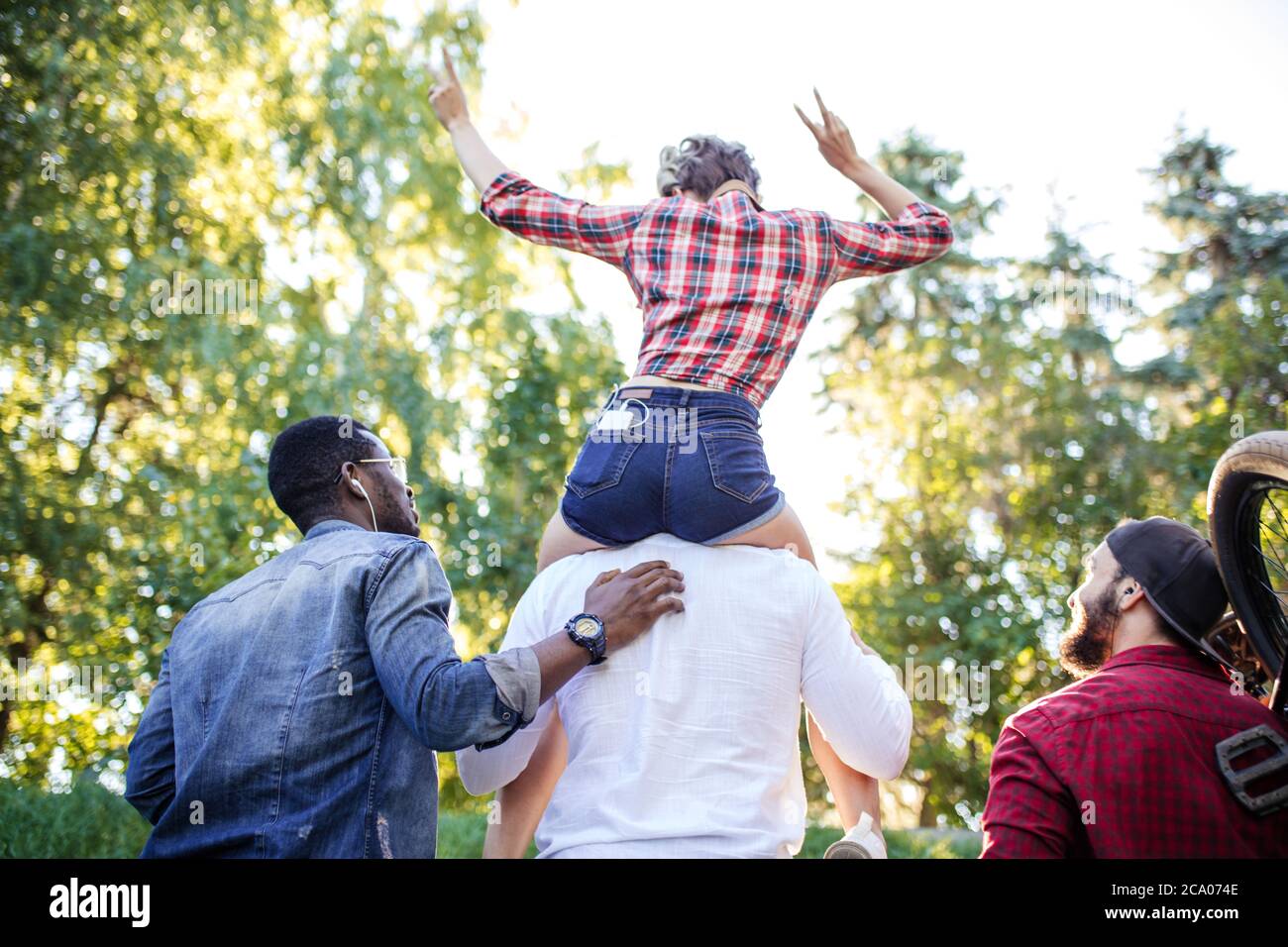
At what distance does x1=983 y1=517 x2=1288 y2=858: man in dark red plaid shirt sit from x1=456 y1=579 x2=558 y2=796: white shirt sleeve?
109cm

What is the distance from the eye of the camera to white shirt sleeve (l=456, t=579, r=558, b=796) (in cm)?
284

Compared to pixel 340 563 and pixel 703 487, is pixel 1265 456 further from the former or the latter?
pixel 340 563

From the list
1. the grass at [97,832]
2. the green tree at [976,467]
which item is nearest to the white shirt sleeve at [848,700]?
the grass at [97,832]

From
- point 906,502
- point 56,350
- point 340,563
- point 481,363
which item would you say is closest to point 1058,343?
point 906,502

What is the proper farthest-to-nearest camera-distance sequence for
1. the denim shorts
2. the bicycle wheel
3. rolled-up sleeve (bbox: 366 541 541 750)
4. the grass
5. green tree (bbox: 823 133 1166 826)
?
green tree (bbox: 823 133 1166 826)
the grass
the bicycle wheel
the denim shorts
rolled-up sleeve (bbox: 366 541 541 750)

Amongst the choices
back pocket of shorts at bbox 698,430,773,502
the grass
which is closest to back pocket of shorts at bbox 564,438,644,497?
back pocket of shorts at bbox 698,430,773,502

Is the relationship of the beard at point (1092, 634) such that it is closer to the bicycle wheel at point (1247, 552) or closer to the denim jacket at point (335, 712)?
the bicycle wheel at point (1247, 552)

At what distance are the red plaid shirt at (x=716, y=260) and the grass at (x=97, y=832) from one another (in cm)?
297

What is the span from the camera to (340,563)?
2566 mm

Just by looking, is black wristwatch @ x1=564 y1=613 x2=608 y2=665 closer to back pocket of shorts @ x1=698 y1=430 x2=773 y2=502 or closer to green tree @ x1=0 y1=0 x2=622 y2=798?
back pocket of shorts @ x1=698 y1=430 x2=773 y2=502

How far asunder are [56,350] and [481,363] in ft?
16.3

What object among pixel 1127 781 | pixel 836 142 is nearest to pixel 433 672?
pixel 1127 781

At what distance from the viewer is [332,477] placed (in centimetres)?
291
